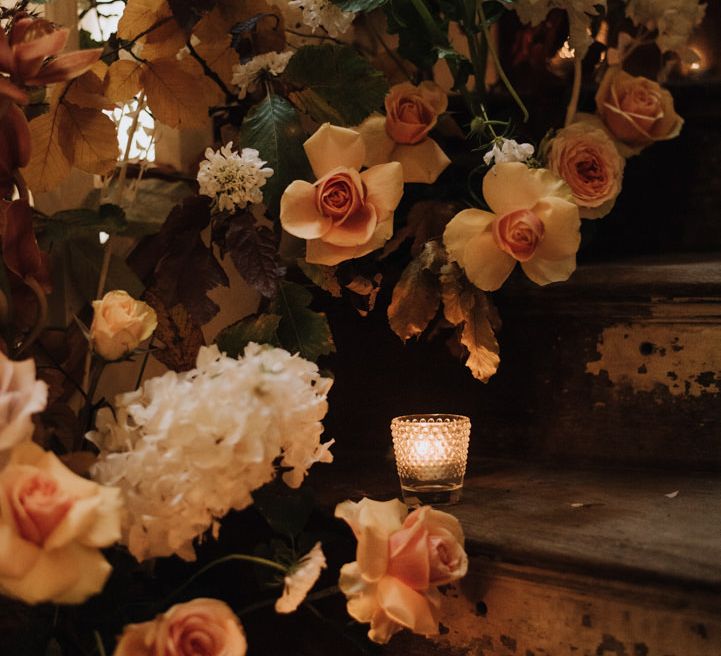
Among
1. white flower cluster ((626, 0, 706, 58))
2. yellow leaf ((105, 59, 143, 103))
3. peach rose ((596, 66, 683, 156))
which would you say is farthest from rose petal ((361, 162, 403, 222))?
white flower cluster ((626, 0, 706, 58))

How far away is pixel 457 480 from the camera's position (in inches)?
39.7

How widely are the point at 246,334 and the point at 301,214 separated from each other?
147mm

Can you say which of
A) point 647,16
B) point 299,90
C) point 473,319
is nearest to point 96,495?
point 473,319

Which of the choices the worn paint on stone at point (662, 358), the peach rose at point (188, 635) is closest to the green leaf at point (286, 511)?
the peach rose at point (188, 635)

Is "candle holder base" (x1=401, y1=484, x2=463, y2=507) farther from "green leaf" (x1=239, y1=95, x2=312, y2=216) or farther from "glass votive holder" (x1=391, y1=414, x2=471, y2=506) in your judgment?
"green leaf" (x1=239, y1=95, x2=312, y2=216)

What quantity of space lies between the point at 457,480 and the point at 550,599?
0.18m

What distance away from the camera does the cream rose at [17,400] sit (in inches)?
24.0

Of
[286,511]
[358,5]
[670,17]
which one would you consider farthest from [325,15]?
[286,511]

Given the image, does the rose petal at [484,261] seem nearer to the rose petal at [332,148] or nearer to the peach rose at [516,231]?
the peach rose at [516,231]

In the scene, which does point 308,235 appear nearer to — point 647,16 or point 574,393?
point 574,393

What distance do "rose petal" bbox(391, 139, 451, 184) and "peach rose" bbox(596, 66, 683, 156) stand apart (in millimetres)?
278

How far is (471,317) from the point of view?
103 cm

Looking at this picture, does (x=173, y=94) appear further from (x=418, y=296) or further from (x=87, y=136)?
(x=418, y=296)

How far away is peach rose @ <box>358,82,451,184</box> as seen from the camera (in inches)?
44.2
